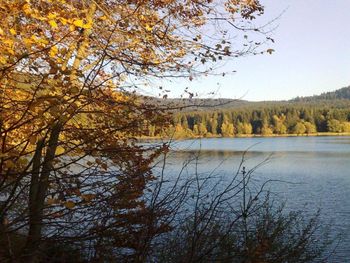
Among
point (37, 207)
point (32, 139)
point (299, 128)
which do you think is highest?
point (32, 139)

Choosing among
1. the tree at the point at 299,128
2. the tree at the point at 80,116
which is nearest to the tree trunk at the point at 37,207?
the tree at the point at 80,116

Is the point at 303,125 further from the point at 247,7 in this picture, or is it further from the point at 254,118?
the point at 247,7

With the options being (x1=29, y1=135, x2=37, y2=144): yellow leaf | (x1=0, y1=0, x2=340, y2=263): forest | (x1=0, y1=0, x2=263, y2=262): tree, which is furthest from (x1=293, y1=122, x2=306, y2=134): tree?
(x1=29, y1=135, x2=37, y2=144): yellow leaf

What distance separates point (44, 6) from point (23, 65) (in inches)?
32.3

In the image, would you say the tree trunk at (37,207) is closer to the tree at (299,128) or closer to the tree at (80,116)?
the tree at (80,116)

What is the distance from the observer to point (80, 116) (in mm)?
4723

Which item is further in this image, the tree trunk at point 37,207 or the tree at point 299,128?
the tree at point 299,128

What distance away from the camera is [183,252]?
4.53m

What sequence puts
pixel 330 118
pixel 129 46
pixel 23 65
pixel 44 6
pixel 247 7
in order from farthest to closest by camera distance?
1. pixel 330 118
2. pixel 247 7
3. pixel 129 46
4. pixel 44 6
5. pixel 23 65

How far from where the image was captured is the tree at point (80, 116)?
2986mm

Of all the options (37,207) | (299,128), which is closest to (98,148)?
(37,207)

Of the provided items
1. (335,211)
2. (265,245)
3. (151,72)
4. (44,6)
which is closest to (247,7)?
(151,72)

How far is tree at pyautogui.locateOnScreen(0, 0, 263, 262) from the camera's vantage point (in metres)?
2.99

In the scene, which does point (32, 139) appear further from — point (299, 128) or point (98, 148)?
point (299, 128)
